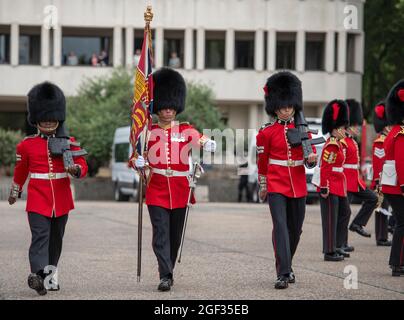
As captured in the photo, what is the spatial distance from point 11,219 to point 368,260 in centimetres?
979

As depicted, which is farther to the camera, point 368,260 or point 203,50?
point 203,50

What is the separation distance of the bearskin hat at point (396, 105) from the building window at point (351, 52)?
139 feet

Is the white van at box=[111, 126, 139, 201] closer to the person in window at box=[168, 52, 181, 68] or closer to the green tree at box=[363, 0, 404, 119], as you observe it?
the green tree at box=[363, 0, 404, 119]

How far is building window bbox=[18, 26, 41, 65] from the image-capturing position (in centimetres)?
5388

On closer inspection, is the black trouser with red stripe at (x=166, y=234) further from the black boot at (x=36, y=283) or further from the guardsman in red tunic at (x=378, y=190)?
the guardsman in red tunic at (x=378, y=190)

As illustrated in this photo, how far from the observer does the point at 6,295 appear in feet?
32.6

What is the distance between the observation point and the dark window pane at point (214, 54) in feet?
180

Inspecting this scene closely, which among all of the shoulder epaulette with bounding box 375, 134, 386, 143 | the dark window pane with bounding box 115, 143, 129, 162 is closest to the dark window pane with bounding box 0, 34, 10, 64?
the dark window pane with bounding box 115, 143, 129, 162

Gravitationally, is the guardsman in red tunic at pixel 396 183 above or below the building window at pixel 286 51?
below

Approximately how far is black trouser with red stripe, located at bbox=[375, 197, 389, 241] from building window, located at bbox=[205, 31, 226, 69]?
38.7 m

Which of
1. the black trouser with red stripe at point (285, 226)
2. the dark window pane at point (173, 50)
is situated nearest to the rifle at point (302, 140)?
the black trouser with red stripe at point (285, 226)

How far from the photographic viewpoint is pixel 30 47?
2131 inches
